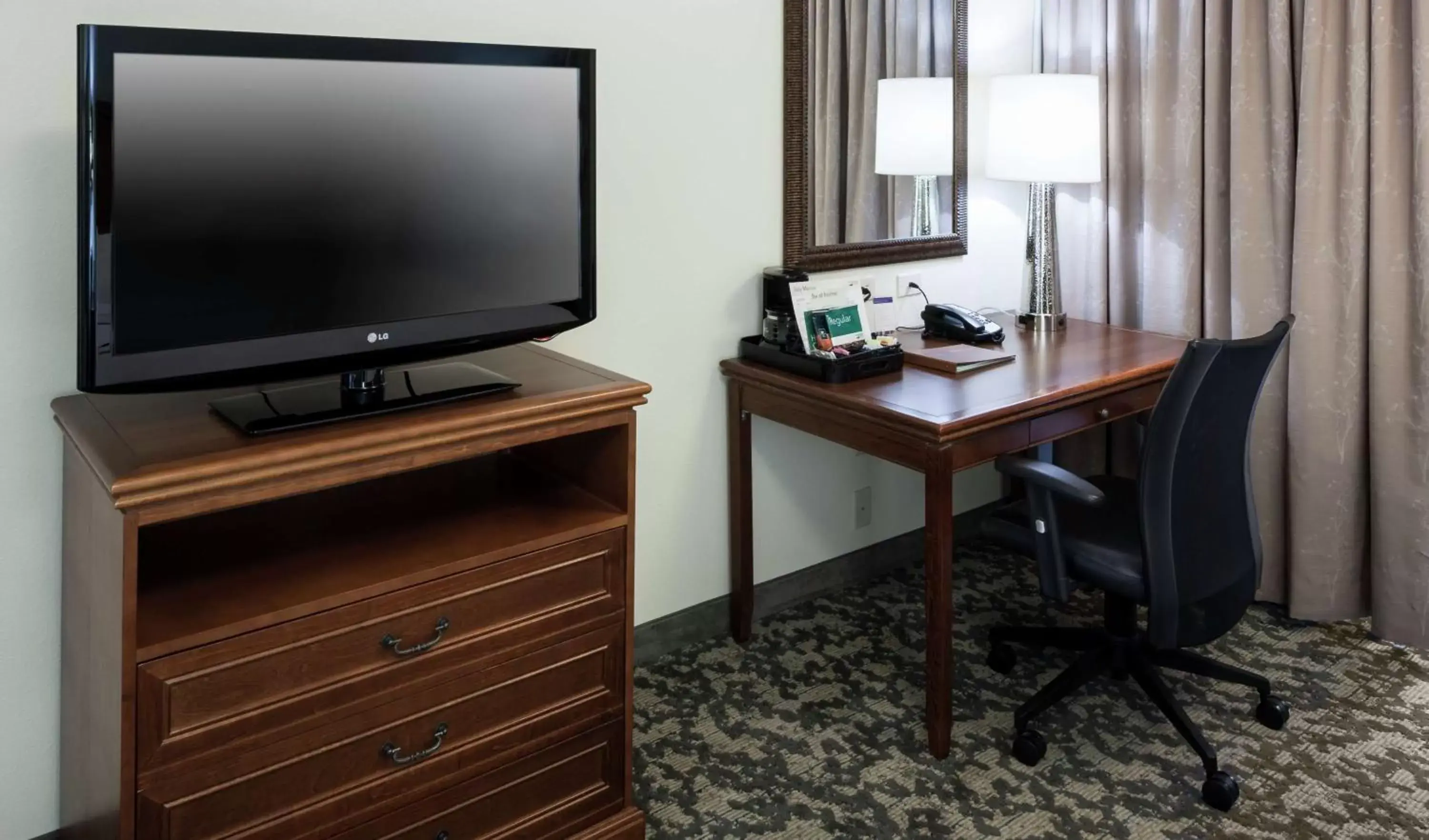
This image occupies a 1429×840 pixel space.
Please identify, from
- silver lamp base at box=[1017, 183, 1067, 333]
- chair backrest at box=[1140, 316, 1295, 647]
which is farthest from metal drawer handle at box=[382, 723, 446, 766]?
silver lamp base at box=[1017, 183, 1067, 333]

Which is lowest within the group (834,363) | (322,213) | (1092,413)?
(1092,413)

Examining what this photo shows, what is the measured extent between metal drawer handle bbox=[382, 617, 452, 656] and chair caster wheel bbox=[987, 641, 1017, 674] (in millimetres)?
1467

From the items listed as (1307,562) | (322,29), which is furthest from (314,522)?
(1307,562)

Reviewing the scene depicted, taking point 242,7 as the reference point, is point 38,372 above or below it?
below

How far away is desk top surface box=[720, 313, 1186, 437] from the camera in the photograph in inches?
90.4

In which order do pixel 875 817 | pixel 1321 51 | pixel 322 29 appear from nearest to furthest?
pixel 322 29 → pixel 875 817 → pixel 1321 51

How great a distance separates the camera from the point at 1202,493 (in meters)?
2.18

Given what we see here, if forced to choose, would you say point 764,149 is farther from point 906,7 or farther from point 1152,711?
point 1152,711

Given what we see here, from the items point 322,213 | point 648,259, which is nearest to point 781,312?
point 648,259

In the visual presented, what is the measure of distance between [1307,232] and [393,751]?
242 cm

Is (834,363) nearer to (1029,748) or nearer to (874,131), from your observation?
(874,131)

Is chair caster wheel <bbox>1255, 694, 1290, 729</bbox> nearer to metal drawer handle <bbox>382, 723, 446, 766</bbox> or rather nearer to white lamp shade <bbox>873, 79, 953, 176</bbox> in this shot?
white lamp shade <bbox>873, 79, 953, 176</bbox>

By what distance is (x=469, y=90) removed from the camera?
1.83 m

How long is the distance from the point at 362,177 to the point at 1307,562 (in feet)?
8.17
